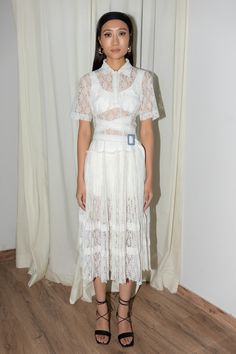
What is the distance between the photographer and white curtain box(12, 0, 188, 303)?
2041 millimetres

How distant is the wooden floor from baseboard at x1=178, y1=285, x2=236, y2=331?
0.9 inches

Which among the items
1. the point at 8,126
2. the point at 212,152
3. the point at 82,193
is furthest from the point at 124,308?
the point at 8,126

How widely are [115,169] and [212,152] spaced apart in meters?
0.61

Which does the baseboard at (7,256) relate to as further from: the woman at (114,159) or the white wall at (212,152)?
the white wall at (212,152)

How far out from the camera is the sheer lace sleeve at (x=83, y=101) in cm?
174

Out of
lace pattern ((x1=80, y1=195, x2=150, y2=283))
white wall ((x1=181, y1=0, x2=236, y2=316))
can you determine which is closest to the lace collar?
white wall ((x1=181, y1=0, x2=236, y2=316))

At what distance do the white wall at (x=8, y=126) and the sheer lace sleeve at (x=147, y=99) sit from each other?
3.93ft

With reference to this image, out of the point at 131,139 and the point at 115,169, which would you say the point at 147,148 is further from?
the point at 115,169

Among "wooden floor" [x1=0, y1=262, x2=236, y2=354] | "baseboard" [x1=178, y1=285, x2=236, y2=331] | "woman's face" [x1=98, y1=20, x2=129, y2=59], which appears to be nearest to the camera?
"woman's face" [x1=98, y1=20, x2=129, y2=59]

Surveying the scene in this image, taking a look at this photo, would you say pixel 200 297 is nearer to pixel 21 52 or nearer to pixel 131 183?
pixel 131 183

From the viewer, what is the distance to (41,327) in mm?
1924

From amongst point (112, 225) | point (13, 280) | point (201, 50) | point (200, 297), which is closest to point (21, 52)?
point (201, 50)

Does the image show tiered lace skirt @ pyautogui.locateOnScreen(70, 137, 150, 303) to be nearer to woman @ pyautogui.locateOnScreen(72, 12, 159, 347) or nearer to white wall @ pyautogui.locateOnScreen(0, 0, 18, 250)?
woman @ pyautogui.locateOnScreen(72, 12, 159, 347)

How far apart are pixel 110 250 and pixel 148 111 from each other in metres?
0.72
